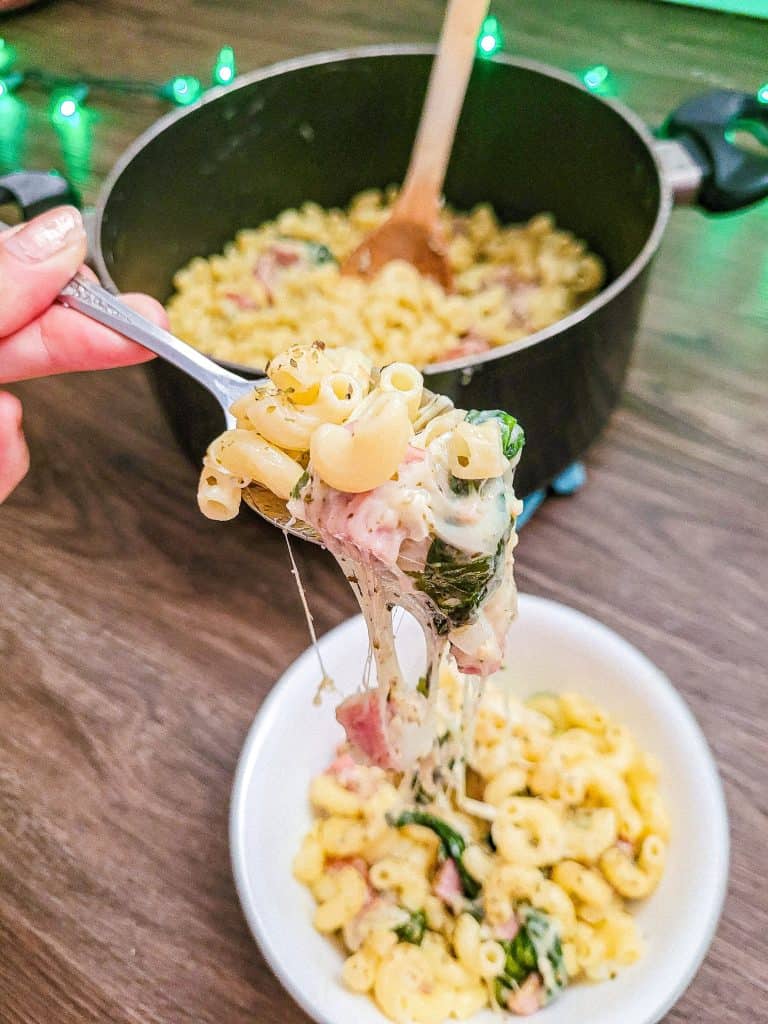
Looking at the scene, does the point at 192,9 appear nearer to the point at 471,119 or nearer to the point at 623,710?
the point at 471,119

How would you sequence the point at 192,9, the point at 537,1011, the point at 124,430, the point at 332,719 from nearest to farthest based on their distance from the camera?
the point at 537,1011
the point at 332,719
the point at 124,430
the point at 192,9

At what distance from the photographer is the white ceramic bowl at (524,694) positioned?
0.51 metres

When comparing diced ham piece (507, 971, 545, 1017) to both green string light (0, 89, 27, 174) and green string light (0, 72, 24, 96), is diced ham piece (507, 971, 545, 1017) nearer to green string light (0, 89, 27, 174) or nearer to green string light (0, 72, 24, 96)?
green string light (0, 89, 27, 174)

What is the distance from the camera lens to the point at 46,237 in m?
0.61

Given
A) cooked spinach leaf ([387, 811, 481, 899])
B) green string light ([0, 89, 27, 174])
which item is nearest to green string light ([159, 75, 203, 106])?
green string light ([0, 89, 27, 174])

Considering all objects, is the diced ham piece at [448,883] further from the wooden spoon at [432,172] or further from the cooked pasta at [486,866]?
the wooden spoon at [432,172]

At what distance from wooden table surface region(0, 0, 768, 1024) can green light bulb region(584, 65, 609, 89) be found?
1.01ft

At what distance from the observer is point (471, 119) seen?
3.37ft

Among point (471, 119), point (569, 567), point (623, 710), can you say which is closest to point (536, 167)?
point (471, 119)

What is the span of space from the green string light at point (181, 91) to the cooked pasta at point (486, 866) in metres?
1.03

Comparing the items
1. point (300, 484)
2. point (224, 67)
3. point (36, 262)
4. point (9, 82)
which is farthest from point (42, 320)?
point (9, 82)

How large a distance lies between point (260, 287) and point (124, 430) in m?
0.22

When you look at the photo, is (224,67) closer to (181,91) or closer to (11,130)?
(181,91)

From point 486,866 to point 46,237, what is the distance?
1.71ft
